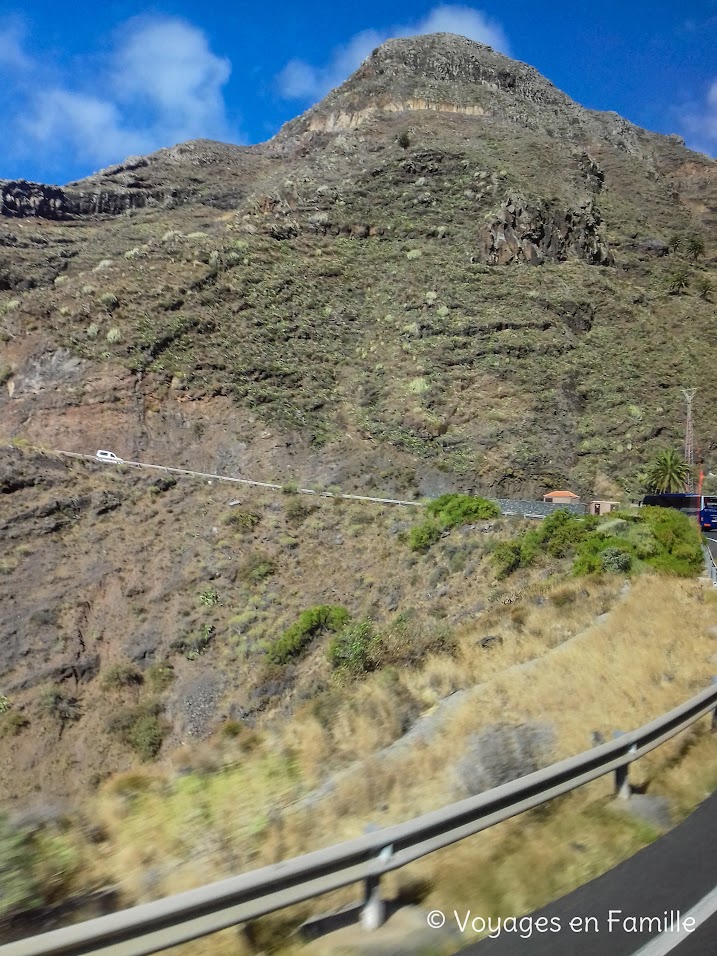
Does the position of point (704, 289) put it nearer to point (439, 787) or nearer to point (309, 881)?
point (439, 787)

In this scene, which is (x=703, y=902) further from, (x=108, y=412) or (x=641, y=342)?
(x=641, y=342)

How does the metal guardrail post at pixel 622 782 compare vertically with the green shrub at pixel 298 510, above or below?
below

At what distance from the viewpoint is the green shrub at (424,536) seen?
1102 inches

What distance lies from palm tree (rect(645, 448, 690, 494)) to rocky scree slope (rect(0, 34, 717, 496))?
70.1 inches

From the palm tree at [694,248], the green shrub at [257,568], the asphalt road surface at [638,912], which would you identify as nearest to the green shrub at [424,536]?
the green shrub at [257,568]

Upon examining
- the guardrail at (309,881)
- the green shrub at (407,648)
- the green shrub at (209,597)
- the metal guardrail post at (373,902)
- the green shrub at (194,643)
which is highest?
the guardrail at (309,881)

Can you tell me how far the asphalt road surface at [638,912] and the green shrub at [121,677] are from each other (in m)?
23.5

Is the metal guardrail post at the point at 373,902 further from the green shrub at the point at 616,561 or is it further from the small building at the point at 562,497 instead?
the small building at the point at 562,497

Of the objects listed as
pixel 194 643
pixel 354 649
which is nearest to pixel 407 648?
pixel 354 649

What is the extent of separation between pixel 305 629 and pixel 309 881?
20575mm

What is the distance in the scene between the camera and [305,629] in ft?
78.8

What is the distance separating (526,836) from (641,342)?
159 feet

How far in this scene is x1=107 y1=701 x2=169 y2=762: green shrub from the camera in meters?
22.0

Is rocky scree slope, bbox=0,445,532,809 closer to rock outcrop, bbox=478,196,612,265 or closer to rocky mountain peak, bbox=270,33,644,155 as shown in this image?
rock outcrop, bbox=478,196,612,265
